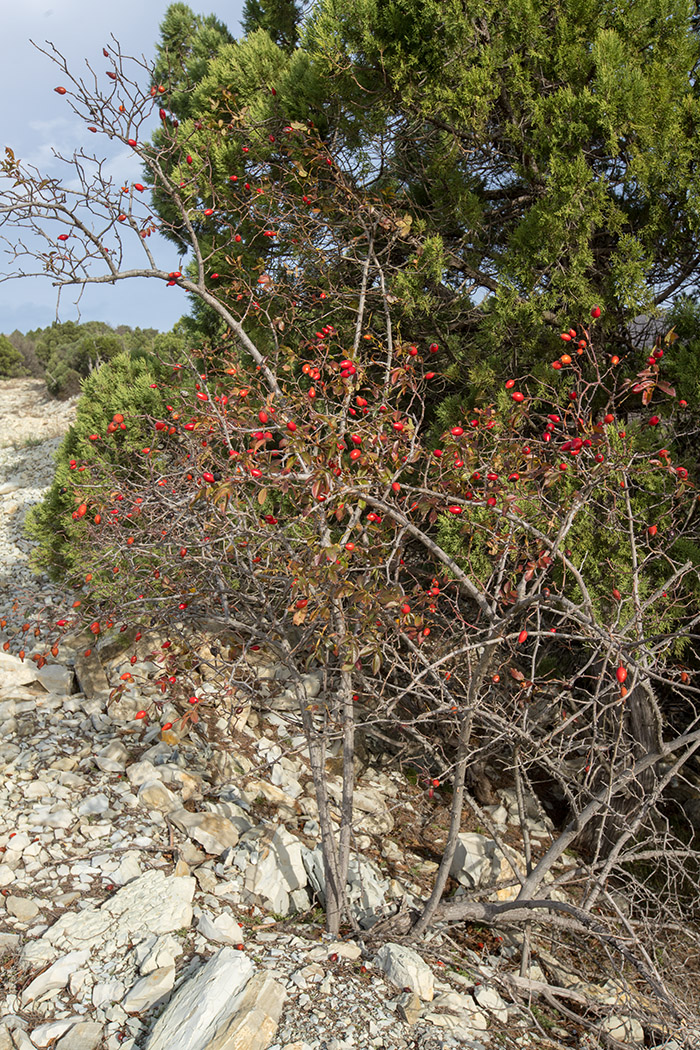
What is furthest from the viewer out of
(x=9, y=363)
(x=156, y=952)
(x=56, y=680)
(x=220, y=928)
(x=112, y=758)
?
(x=9, y=363)

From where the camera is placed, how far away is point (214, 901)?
298 centimetres

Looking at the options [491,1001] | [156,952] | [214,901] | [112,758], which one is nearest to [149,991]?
[156,952]

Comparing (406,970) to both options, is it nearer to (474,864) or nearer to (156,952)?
(156,952)

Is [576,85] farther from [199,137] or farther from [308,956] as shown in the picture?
[308,956]

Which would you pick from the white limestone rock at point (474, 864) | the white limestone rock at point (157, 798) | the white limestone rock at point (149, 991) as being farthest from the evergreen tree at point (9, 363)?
the white limestone rock at point (149, 991)

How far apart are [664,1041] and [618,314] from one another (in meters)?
3.59

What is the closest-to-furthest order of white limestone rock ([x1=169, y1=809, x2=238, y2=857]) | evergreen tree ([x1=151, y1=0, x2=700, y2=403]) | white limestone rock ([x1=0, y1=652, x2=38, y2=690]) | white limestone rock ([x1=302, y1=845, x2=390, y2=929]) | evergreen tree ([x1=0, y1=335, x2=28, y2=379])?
white limestone rock ([x1=302, y1=845, x2=390, y2=929])
white limestone rock ([x1=169, y1=809, x2=238, y2=857])
evergreen tree ([x1=151, y1=0, x2=700, y2=403])
white limestone rock ([x1=0, y1=652, x2=38, y2=690])
evergreen tree ([x1=0, y1=335, x2=28, y2=379])

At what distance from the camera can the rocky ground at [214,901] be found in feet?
7.80

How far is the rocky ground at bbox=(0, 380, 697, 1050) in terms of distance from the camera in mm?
2379

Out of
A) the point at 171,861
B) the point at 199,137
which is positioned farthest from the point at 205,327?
the point at 171,861

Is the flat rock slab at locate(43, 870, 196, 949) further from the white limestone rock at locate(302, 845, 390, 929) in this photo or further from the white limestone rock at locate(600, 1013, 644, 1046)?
the white limestone rock at locate(600, 1013, 644, 1046)

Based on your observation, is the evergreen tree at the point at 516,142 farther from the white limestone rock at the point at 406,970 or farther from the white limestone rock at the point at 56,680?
the white limestone rock at the point at 56,680

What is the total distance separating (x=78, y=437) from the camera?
222 inches

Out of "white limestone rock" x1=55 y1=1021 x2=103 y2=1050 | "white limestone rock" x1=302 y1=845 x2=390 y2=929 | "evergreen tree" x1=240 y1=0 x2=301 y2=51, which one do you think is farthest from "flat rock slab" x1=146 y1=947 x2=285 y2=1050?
"evergreen tree" x1=240 y1=0 x2=301 y2=51
